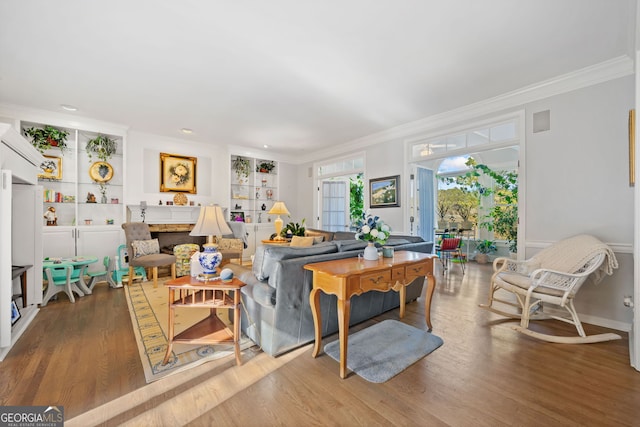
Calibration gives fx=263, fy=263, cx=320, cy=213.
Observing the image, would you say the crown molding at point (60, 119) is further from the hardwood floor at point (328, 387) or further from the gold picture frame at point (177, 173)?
the hardwood floor at point (328, 387)

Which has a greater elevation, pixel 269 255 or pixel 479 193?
pixel 479 193

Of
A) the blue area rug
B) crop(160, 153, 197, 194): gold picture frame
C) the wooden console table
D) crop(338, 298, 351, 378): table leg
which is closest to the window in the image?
the wooden console table

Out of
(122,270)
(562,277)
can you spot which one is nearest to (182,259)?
(122,270)

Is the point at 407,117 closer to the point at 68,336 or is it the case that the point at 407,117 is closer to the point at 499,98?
the point at 499,98

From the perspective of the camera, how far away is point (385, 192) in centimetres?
521

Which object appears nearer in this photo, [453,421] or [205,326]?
[453,421]

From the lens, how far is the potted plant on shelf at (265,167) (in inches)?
273

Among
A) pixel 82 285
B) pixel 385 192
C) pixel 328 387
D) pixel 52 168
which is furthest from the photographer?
pixel 385 192

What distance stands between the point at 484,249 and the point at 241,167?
6573 mm

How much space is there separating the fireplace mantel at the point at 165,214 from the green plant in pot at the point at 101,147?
1.03m

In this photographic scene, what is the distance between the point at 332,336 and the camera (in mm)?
2539

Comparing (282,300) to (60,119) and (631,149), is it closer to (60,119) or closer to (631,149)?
(631,149)

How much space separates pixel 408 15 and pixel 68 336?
4200 mm

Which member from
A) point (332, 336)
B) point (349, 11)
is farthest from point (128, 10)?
point (332, 336)
